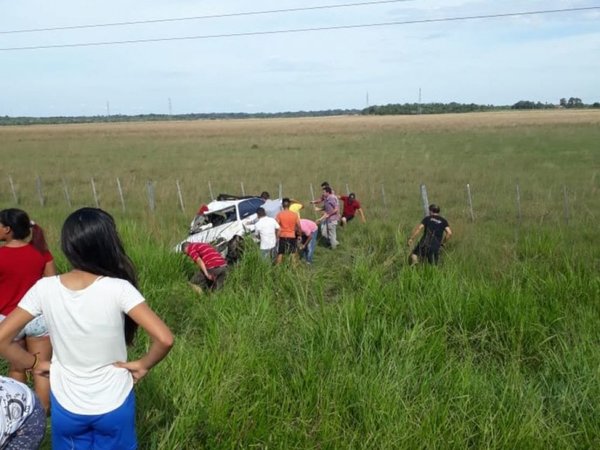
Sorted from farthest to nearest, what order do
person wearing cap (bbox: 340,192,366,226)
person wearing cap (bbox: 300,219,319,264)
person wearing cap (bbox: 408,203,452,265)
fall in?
1. person wearing cap (bbox: 340,192,366,226)
2. person wearing cap (bbox: 300,219,319,264)
3. person wearing cap (bbox: 408,203,452,265)


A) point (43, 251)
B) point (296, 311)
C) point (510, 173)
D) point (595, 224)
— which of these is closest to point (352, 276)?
point (296, 311)

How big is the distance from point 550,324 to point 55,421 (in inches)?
166

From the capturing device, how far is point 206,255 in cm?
749

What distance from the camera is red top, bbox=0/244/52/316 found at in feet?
14.6

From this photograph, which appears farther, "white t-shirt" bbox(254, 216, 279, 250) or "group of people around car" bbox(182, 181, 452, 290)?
"white t-shirt" bbox(254, 216, 279, 250)

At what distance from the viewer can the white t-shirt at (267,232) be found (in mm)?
9312

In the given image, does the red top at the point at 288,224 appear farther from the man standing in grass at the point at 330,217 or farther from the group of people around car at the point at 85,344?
the group of people around car at the point at 85,344

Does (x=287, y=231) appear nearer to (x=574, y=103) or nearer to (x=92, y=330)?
(x=92, y=330)

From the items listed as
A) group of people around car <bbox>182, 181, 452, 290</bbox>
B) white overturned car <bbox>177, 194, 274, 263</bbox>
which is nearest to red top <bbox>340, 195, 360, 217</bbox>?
group of people around car <bbox>182, 181, 452, 290</bbox>

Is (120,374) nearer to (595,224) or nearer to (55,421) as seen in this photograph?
(55,421)

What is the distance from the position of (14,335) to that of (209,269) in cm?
468

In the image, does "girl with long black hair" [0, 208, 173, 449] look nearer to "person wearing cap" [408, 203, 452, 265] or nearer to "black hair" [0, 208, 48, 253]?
"black hair" [0, 208, 48, 253]

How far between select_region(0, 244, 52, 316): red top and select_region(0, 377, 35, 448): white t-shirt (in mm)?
2106

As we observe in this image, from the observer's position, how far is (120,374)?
2.72 meters
